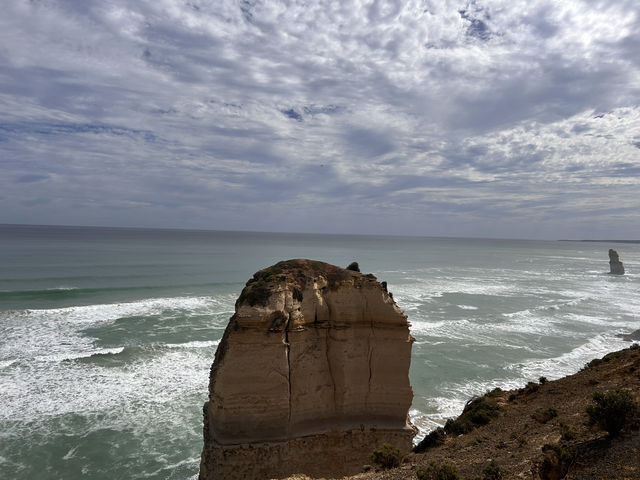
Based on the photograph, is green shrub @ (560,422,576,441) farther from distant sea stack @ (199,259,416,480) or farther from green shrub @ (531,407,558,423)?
distant sea stack @ (199,259,416,480)

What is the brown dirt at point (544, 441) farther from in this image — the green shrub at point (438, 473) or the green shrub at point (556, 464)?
the green shrub at point (438, 473)

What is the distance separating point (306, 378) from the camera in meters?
11.0

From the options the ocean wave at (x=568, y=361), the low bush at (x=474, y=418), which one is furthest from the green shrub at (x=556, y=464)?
the ocean wave at (x=568, y=361)

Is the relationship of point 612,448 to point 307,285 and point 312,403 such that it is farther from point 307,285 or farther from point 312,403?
point 307,285

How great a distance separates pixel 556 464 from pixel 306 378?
20.9 ft

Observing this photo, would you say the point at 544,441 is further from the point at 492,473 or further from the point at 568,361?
the point at 568,361

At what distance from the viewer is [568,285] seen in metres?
57.6

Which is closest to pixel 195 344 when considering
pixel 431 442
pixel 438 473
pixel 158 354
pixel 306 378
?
pixel 158 354

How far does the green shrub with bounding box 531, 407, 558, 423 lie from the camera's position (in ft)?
34.2

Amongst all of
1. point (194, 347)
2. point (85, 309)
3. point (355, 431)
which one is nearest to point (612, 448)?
point (355, 431)

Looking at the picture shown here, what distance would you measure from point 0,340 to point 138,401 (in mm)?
14415

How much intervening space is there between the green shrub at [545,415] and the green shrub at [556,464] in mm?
3519

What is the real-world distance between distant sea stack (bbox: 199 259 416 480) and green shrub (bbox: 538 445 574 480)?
510 centimetres

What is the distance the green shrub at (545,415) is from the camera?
1041 centimetres
